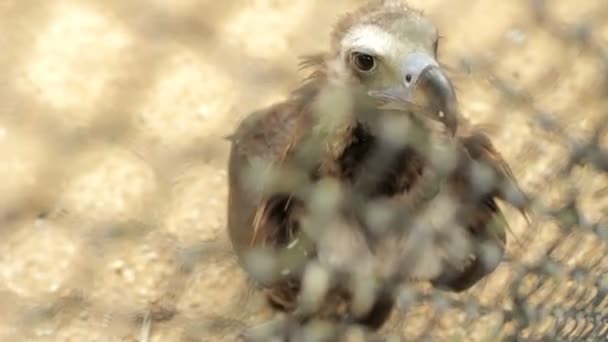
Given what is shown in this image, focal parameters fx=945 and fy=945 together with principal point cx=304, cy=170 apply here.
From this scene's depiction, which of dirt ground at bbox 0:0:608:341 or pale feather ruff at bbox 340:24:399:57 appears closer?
pale feather ruff at bbox 340:24:399:57

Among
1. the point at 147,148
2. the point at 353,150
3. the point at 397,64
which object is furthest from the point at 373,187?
the point at 147,148

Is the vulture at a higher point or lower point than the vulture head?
lower

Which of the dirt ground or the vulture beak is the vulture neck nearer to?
the vulture beak

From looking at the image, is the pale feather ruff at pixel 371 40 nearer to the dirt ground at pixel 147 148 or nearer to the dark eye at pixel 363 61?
the dark eye at pixel 363 61

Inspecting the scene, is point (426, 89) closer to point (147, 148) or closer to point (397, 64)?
point (397, 64)

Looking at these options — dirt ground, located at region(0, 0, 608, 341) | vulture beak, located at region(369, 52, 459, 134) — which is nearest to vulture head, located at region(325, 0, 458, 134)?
vulture beak, located at region(369, 52, 459, 134)

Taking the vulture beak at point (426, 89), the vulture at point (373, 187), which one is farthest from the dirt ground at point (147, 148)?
the vulture beak at point (426, 89)

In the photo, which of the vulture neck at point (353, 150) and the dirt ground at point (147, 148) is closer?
the vulture neck at point (353, 150)
